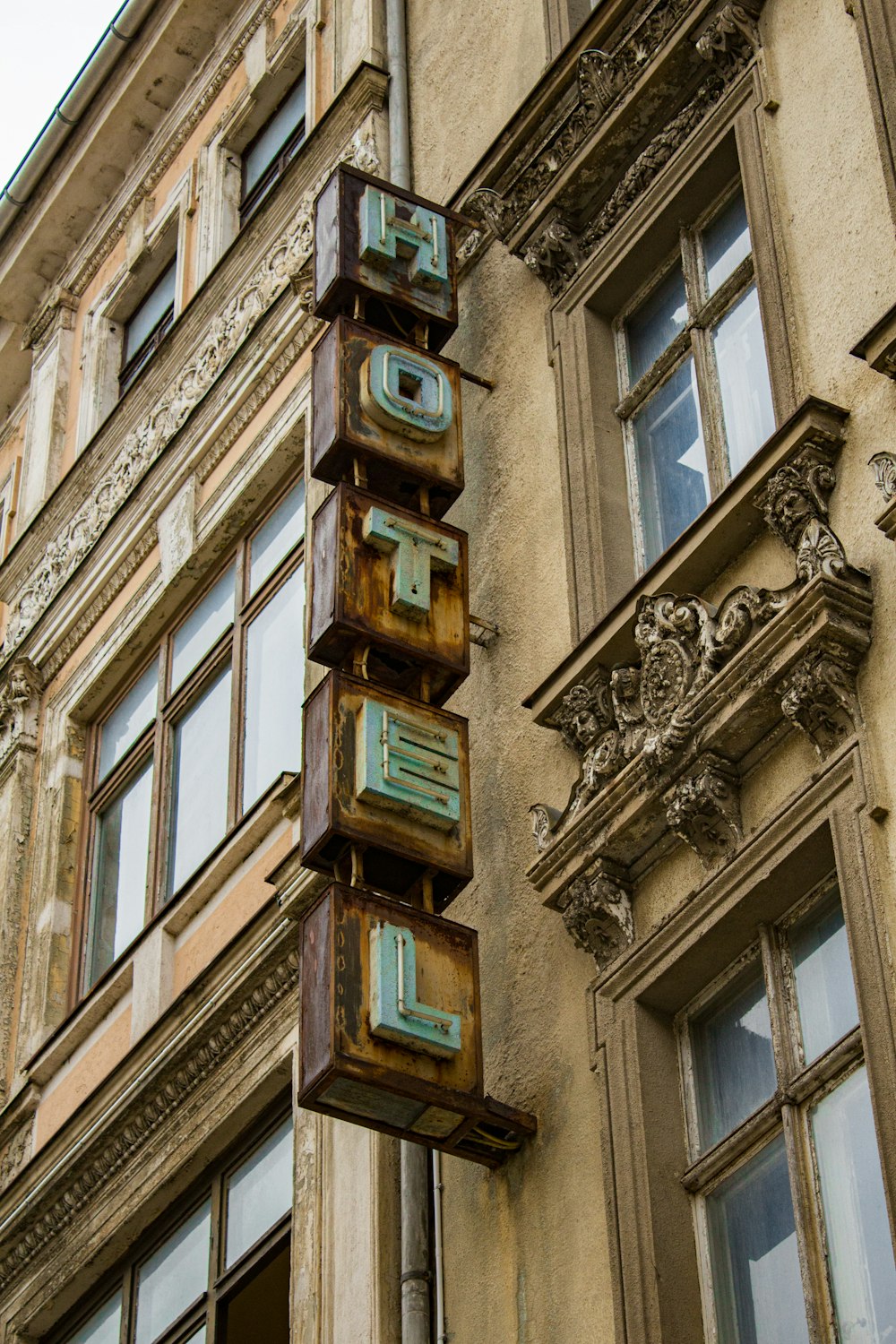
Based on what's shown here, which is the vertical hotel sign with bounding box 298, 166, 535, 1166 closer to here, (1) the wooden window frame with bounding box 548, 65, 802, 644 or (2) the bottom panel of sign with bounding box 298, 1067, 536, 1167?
(2) the bottom panel of sign with bounding box 298, 1067, 536, 1167

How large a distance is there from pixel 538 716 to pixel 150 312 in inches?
358

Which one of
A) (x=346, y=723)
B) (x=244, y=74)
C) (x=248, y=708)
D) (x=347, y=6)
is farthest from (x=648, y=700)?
(x=244, y=74)

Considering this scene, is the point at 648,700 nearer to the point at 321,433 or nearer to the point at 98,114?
the point at 321,433

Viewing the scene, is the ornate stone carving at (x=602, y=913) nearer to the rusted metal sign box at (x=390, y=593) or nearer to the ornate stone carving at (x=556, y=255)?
the rusted metal sign box at (x=390, y=593)

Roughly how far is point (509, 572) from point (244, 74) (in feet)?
24.6

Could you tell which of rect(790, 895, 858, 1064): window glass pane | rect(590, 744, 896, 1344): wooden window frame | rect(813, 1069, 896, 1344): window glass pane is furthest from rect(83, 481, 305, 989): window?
rect(813, 1069, 896, 1344): window glass pane

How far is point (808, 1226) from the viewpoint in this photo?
815 centimetres

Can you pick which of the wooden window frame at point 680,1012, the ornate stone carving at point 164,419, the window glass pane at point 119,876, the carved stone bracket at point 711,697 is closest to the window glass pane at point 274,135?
the ornate stone carving at point 164,419

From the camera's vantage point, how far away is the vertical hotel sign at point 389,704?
30.7ft

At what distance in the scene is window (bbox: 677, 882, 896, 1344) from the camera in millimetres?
7969

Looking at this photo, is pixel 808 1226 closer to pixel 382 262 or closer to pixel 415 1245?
pixel 415 1245

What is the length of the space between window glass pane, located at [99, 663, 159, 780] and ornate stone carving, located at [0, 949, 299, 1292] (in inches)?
129

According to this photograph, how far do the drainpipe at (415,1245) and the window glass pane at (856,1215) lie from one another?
84.7 inches

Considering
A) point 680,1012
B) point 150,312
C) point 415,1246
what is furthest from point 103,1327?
point 150,312
